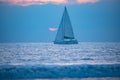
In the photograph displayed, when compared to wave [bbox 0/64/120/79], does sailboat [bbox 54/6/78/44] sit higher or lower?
lower

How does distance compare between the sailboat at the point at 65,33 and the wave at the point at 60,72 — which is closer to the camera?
the wave at the point at 60,72

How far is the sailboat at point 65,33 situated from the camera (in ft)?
116

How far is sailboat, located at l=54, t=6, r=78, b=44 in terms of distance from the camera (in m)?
35.5

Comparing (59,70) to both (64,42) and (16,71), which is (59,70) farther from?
(64,42)

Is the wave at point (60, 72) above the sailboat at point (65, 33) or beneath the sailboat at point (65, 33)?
above

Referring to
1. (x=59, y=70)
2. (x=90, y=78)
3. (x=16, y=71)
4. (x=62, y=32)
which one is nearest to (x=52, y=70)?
(x=59, y=70)

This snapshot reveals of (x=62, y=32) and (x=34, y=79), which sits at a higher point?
(x=34, y=79)

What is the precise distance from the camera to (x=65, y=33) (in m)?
36.8

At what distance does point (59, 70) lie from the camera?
12.8 m

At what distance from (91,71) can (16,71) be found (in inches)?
103

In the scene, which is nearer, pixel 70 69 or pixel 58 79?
pixel 58 79

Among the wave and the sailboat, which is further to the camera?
the sailboat

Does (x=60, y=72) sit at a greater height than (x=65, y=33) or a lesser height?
greater

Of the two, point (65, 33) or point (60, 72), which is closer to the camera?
point (60, 72)
